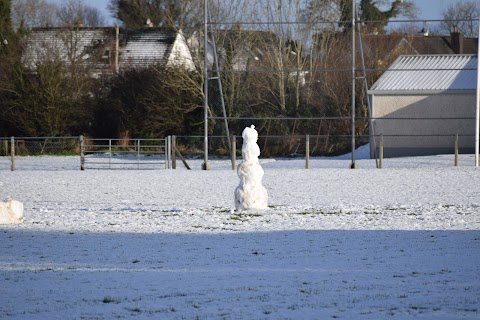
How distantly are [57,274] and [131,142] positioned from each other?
97.7ft

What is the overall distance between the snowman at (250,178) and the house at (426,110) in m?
19.9

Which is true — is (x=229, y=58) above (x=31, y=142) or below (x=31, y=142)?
above

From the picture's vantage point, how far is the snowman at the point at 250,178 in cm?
1527

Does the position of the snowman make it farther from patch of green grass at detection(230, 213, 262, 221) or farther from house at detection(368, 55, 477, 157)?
house at detection(368, 55, 477, 157)

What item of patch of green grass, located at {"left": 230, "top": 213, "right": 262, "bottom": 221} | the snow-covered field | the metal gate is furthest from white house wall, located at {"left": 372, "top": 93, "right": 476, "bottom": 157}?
patch of green grass, located at {"left": 230, "top": 213, "right": 262, "bottom": 221}

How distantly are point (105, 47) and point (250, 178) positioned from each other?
123 ft

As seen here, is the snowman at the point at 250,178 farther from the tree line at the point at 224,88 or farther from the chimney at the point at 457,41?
the chimney at the point at 457,41

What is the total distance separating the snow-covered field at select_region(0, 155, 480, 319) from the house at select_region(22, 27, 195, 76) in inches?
943

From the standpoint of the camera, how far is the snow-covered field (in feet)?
24.4

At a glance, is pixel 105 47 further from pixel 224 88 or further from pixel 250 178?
pixel 250 178

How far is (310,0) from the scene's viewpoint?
37.2 m

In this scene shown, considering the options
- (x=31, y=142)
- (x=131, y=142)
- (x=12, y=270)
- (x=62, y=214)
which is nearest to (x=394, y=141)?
(x=131, y=142)

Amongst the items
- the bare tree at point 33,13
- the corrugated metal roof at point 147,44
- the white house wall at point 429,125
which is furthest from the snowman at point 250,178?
the bare tree at point 33,13

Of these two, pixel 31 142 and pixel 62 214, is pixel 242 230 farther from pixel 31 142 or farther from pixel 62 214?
pixel 31 142
